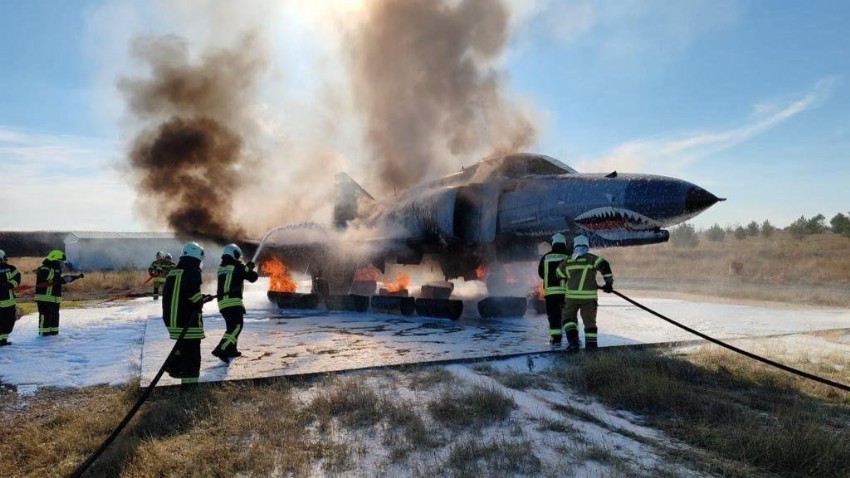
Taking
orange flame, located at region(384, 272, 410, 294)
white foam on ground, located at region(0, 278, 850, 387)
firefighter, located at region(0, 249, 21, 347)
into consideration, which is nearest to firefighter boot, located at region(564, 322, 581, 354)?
white foam on ground, located at region(0, 278, 850, 387)

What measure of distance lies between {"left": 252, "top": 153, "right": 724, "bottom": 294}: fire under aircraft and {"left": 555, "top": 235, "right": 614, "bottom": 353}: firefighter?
1.46 meters

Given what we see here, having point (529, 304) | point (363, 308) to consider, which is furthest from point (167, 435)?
point (529, 304)

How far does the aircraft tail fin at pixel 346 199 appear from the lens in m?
18.6

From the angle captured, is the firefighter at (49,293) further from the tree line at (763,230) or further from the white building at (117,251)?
the tree line at (763,230)

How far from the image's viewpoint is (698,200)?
8836 mm

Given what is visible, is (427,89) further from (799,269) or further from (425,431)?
(799,269)

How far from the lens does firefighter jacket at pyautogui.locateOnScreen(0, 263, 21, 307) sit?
34.0ft

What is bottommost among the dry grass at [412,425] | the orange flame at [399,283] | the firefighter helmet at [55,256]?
the dry grass at [412,425]

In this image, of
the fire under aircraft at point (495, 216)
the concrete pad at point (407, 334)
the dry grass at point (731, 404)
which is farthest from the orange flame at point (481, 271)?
the dry grass at point (731, 404)

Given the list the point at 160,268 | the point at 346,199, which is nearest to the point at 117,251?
the point at 160,268

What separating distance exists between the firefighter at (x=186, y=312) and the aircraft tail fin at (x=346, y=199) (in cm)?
1127

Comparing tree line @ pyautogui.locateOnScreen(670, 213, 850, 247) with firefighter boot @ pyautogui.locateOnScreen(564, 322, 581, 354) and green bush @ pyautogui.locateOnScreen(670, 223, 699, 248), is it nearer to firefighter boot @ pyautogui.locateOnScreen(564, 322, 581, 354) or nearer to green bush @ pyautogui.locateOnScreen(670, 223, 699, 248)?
green bush @ pyautogui.locateOnScreen(670, 223, 699, 248)

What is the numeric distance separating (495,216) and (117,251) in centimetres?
4795

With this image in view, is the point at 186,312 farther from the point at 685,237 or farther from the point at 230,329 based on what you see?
the point at 685,237
